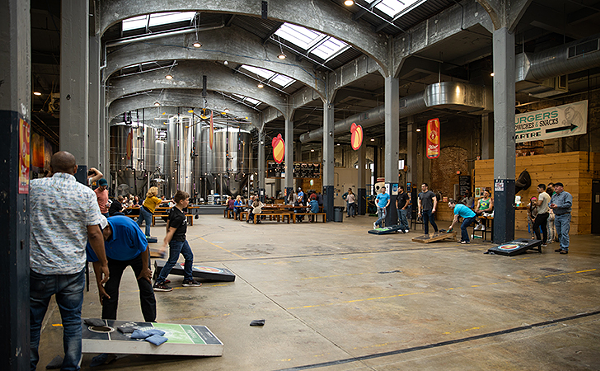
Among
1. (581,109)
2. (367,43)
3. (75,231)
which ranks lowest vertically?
(75,231)

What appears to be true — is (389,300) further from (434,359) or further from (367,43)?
(367,43)

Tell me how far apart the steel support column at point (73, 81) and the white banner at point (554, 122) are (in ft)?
51.7

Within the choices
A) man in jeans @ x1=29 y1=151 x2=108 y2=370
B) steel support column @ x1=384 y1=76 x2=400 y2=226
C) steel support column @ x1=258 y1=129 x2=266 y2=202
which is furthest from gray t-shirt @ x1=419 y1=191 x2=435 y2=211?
steel support column @ x1=258 y1=129 x2=266 y2=202

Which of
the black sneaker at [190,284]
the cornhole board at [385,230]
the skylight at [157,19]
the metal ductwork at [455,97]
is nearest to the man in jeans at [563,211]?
the cornhole board at [385,230]

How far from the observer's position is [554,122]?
14742 mm

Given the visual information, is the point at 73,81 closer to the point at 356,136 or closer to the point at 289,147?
the point at 356,136

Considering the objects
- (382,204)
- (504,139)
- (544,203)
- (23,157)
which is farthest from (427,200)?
(23,157)

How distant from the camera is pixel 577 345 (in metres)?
3.68

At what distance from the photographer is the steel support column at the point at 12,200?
224cm

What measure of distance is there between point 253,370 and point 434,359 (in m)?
1.61

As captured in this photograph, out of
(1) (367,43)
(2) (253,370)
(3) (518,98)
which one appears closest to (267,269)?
(2) (253,370)

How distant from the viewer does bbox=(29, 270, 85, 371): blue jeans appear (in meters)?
2.65

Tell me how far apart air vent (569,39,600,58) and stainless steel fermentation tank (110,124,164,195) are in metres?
23.9

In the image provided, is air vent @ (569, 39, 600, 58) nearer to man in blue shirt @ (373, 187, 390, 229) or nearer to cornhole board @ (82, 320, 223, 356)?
man in blue shirt @ (373, 187, 390, 229)
